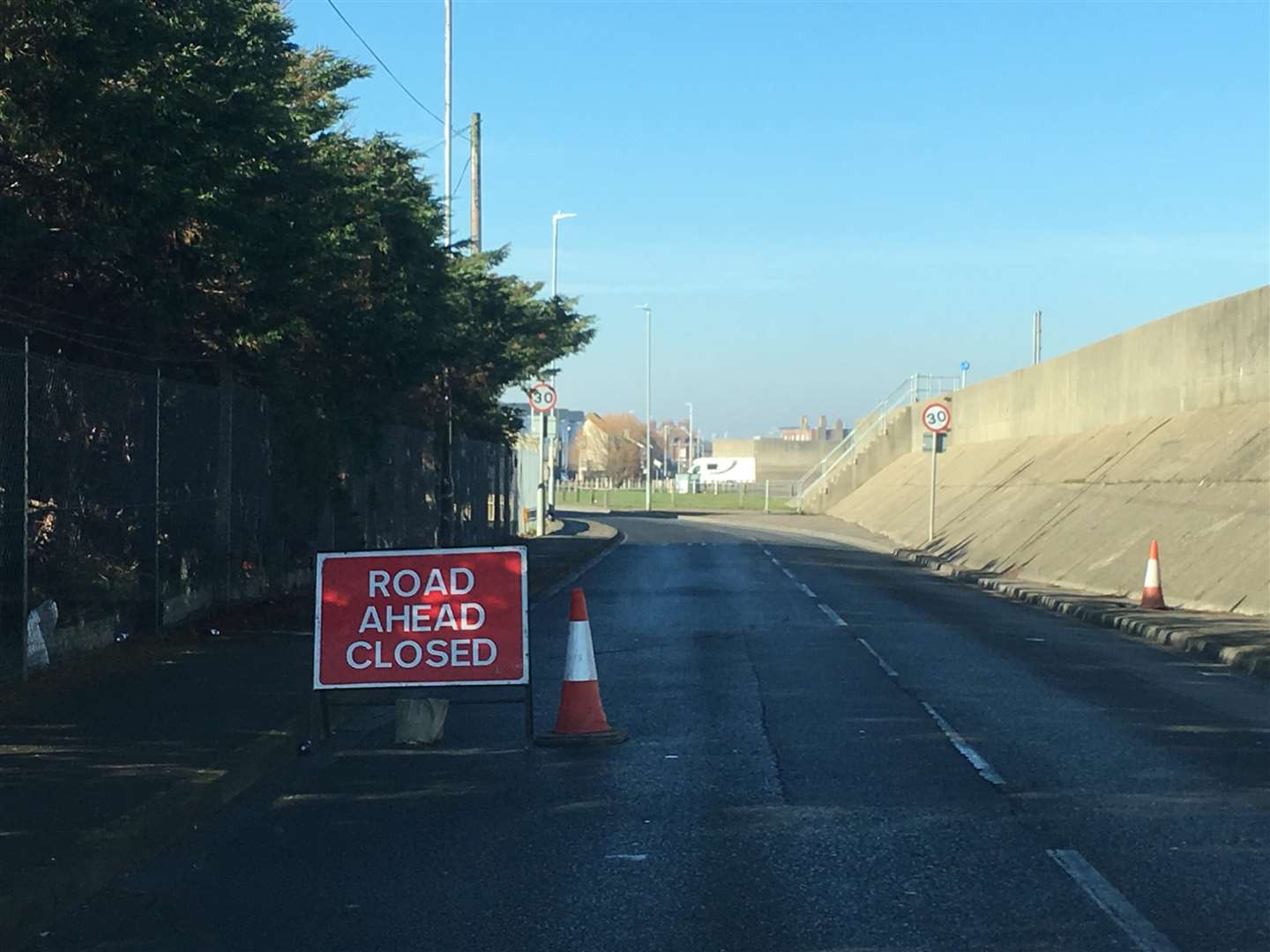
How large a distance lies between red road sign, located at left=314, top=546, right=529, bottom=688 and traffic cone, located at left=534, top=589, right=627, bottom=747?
50cm

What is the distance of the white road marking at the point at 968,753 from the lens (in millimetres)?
8961

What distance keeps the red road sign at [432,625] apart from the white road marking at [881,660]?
4.81m

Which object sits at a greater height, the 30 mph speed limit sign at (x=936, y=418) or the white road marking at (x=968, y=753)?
the 30 mph speed limit sign at (x=936, y=418)

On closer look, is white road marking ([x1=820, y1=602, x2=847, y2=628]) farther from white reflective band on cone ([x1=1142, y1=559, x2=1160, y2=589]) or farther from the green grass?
the green grass

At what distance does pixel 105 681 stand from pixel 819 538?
110 ft

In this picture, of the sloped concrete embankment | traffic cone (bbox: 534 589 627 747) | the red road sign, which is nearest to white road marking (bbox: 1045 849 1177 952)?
traffic cone (bbox: 534 589 627 747)

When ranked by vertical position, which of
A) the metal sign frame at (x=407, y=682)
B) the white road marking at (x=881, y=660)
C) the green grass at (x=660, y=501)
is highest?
the green grass at (x=660, y=501)

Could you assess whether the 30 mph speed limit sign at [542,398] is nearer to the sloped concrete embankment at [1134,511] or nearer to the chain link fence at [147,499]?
the sloped concrete embankment at [1134,511]

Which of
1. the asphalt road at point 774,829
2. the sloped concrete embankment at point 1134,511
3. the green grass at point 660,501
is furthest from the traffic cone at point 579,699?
the green grass at point 660,501

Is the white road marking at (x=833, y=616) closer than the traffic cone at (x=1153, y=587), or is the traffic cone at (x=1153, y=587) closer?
the white road marking at (x=833, y=616)

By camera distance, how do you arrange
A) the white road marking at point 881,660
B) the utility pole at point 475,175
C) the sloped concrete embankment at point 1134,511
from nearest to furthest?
the white road marking at point 881,660 < the sloped concrete embankment at point 1134,511 < the utility pole at point 475,175

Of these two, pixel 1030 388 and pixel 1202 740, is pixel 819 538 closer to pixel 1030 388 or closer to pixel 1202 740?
pixel 1030 388

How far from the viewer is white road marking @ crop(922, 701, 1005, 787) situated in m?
8.96

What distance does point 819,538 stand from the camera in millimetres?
44094
